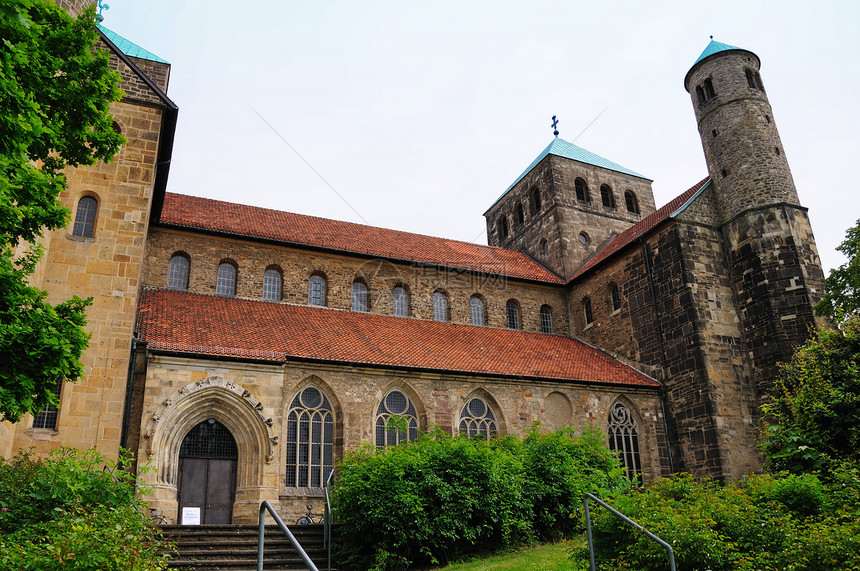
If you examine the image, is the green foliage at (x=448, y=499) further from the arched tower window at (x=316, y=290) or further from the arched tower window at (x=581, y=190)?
the arched tower window at (x=581, y=190)

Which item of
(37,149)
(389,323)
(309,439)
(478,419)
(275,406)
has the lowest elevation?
(309,439)

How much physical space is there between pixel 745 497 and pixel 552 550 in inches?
176

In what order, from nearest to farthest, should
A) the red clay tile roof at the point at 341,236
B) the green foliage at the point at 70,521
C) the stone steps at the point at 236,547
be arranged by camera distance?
the green foliage at the point at 70,521, the stone steps at the point at 236,547, the red clay tile roof at the point at 341,236

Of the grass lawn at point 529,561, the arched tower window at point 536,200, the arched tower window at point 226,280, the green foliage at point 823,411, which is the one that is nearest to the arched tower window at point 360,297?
the arched tower window at point 226,280

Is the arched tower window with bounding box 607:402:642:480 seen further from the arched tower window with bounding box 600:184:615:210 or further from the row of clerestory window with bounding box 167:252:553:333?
the arched tower window with bounding box 600:184:615:210

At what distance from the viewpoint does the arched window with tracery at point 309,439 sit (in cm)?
1828

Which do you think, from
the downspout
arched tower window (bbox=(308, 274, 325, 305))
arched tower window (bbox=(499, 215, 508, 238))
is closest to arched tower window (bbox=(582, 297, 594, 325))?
the downspout

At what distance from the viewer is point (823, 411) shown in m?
16.5

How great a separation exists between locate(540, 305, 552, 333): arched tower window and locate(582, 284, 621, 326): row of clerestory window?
59.8 inches

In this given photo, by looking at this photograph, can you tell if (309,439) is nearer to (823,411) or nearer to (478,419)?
(478,419)

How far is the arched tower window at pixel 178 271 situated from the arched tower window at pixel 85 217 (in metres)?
5.37

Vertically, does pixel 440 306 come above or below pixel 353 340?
above

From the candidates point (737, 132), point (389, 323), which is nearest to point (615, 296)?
point (737, 132)

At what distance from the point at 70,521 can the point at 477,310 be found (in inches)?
782
